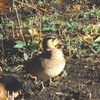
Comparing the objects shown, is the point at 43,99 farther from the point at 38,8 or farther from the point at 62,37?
the point at 38,8

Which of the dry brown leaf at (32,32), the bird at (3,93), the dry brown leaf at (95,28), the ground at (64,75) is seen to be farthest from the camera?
the dry brown leaf at (95,28)

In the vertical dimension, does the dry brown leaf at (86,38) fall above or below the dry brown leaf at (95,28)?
below

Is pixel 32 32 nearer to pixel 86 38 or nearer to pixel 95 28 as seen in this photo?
pixel 86 38

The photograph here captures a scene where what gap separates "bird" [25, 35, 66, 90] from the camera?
5.73 meters

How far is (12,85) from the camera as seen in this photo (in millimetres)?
6242

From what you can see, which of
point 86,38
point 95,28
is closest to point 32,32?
point 86,38

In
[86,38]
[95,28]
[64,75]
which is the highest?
[95,28]

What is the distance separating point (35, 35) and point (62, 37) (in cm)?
47

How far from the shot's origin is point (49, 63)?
575 cm

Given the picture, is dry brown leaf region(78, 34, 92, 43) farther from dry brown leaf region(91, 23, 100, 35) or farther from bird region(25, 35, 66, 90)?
bird region(25, 35, 66, 90)

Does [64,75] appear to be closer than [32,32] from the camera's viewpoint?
Yes

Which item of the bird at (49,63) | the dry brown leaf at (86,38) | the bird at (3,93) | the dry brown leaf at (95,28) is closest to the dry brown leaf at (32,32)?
the dry brown leaf at (86,38)

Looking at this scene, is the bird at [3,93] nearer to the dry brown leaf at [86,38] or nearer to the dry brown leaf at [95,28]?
the dry brown leaf at [86,38]

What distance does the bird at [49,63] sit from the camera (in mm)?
5734
